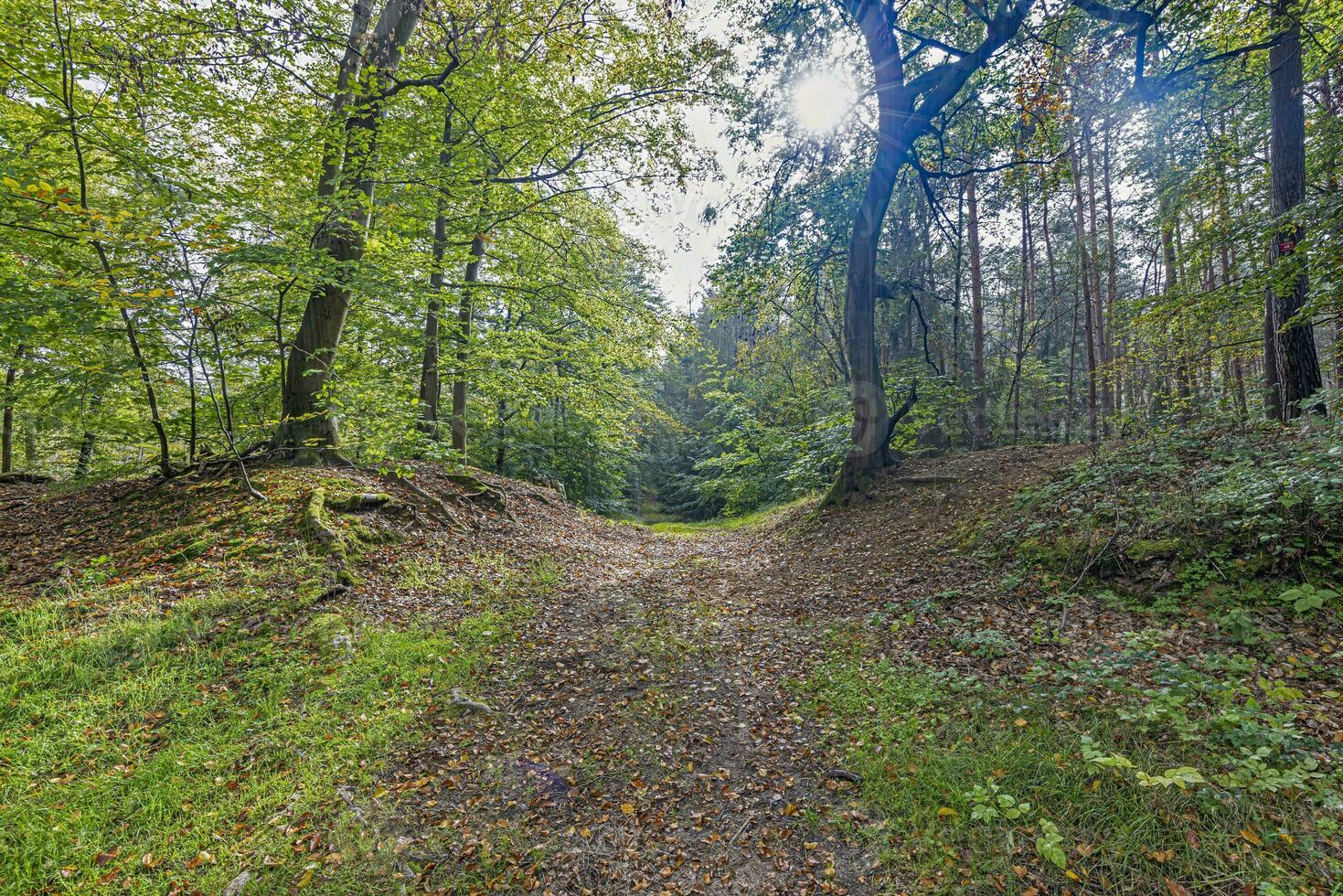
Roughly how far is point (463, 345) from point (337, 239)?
477 cm

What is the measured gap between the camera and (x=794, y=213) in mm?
10219

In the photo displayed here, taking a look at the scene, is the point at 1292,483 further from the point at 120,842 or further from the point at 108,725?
the point at 108,725

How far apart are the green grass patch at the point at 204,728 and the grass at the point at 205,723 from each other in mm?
11

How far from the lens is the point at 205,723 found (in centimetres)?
400

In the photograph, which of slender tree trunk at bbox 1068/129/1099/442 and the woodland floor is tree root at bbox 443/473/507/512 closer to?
A: the woodland floor

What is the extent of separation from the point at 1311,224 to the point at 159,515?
45.6 feet

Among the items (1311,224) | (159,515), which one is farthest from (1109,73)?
(159,515)

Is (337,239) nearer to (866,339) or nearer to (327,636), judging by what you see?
(327,636)

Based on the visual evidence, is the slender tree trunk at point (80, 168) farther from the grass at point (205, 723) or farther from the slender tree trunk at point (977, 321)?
the slender tree trunk at point (977, 321)

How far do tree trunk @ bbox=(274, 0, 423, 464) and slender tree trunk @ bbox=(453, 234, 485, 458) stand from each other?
2.66 meters

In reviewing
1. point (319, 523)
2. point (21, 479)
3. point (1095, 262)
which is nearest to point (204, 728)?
point (319, 523)

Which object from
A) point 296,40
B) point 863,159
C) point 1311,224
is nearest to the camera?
point 1311,224

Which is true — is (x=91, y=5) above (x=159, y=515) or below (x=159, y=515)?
above

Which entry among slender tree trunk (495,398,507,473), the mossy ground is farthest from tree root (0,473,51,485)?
the mossy ground
